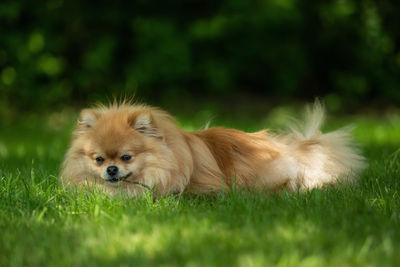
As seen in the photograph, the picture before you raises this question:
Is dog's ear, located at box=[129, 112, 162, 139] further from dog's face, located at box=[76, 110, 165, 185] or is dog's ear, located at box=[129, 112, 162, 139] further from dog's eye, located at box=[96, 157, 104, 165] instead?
dog's eye, located at box=[96, 157, 104, 165]

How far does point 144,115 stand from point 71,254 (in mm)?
1417

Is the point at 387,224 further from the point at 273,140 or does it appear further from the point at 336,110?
the point at 336,110

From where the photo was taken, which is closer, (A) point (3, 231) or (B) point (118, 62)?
(A) point (3, 231)

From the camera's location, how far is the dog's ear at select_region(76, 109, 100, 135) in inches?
149

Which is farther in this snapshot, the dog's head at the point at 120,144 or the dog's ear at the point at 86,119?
the dog's ear at the point at 86,119

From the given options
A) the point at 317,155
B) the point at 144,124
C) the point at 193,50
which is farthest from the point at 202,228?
the point at 193,50

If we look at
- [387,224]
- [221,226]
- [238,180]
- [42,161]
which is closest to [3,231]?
[221,226]

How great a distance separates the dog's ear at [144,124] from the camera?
3.71 m

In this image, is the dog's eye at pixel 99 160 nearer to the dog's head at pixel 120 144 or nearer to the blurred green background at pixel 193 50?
the dog's head at pixel 120 144

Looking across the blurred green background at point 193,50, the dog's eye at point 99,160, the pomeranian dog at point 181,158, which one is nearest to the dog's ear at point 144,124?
the pomeranian dog at point 181,158

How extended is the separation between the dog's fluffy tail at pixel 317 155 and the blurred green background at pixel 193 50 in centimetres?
600

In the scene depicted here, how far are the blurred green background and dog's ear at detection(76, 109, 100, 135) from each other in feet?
21.4

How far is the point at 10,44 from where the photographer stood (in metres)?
10.3

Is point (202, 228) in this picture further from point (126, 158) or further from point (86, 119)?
point (86, 119)
